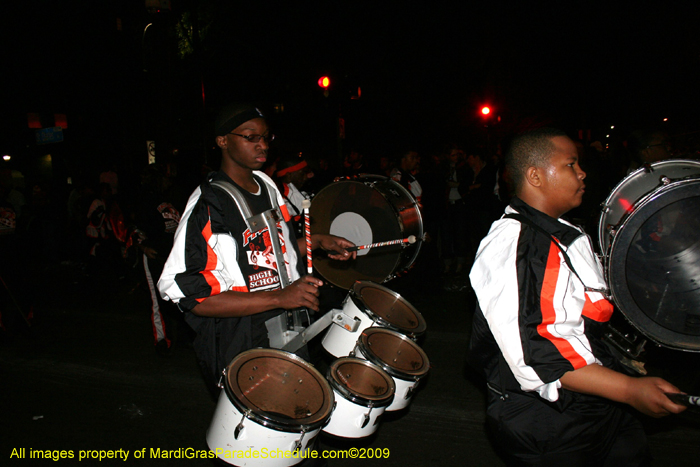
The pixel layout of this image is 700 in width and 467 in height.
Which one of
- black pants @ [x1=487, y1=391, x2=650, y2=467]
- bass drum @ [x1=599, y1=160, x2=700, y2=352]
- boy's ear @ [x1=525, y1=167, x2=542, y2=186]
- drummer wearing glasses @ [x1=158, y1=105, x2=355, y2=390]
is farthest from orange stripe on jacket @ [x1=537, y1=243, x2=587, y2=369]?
drummer wearing glasses @ [x1=158, y1=105, x2=355, y2=390]

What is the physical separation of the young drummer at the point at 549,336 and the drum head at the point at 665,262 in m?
0.41

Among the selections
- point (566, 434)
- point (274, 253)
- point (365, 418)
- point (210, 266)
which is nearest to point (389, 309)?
point (365, 418)

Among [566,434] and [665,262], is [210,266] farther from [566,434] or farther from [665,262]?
[665,262]

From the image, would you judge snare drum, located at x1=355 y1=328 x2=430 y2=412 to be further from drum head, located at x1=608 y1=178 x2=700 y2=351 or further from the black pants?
drum head, located at x1=608 y1=178 x2=700 y2=351

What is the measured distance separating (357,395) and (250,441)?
0.65 meters

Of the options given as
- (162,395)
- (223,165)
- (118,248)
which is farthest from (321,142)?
(223,165)

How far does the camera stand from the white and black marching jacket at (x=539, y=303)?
1756 millimetres

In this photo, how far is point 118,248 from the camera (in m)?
9.46

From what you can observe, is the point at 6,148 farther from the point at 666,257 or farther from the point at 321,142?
the point at 666,257

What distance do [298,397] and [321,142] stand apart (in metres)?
23.0

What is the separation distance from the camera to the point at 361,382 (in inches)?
106

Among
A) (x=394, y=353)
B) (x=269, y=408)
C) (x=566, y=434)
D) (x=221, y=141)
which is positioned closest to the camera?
(x=566, y=434)

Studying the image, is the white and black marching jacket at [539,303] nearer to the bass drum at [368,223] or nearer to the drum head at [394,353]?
the drum head at [394,353]

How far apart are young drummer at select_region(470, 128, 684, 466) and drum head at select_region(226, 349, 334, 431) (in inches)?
30.3
